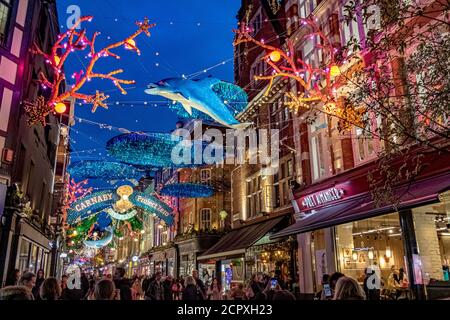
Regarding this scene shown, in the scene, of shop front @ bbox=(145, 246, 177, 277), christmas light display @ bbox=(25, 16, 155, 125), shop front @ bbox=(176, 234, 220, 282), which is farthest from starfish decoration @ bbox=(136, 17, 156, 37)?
shop front @ bbox=(145, 246, 177, 277)

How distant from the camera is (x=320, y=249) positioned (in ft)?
56.2

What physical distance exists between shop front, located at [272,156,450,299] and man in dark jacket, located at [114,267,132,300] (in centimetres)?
513

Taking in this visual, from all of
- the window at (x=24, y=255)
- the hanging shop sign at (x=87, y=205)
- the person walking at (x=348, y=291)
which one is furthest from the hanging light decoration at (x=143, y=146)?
the person walking at (x=348, y=291)

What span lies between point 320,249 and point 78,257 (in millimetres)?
79643

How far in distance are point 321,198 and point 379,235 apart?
11.6ft

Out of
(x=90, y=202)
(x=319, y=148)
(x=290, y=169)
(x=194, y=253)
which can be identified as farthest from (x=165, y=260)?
(x=319, y=148)

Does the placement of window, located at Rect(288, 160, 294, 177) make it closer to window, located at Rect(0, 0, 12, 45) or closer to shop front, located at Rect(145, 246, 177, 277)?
window, located at Rect(0, 0, 12, 45)

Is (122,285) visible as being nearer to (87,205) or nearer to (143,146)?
(143,146)

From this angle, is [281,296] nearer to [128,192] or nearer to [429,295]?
[429,295]

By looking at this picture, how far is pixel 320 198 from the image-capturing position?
1633 cm

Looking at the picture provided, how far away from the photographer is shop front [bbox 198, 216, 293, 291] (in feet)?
63.7

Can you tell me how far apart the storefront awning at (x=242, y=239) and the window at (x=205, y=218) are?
25.8 feet

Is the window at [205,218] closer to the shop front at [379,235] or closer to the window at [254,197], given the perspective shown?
the window at [254,197]
